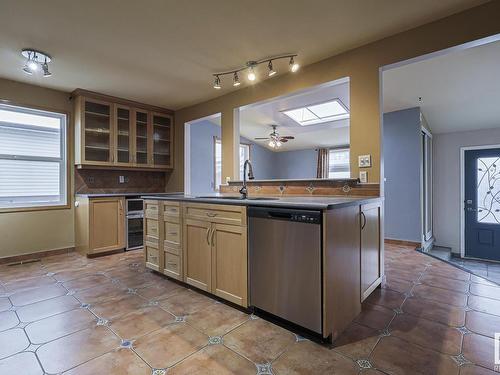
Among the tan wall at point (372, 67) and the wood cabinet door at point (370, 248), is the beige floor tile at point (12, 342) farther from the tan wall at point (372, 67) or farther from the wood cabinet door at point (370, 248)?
the tan wall at point (372, 67)

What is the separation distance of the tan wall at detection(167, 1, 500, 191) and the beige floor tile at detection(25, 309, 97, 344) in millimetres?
2700

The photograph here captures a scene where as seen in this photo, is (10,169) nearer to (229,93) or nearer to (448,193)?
(229,93)

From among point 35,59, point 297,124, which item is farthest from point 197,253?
point 297,124

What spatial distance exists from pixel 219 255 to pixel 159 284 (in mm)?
978

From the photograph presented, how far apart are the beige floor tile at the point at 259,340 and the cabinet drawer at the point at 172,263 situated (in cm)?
106

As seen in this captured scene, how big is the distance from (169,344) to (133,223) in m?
2.91

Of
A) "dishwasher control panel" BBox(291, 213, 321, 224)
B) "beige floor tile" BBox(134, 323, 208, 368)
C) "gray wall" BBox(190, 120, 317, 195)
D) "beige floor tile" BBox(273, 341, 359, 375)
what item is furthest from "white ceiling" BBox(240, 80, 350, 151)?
"beige floor tile" BBox(273, 341, 359, 375)

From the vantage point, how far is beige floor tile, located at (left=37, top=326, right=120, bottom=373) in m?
1.55

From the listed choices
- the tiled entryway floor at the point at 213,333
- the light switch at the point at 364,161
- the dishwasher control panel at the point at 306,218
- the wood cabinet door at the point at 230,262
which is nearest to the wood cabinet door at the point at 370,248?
the tiled entryway floor at the point at 213,333

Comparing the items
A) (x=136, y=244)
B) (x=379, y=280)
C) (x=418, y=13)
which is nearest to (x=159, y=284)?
(x=136, y=244)

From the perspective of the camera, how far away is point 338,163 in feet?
23.9

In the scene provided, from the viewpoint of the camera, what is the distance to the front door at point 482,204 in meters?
4.96

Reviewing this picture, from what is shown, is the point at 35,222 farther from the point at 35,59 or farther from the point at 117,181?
the point at 35,59

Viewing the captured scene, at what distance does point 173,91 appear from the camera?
13.2 feet
